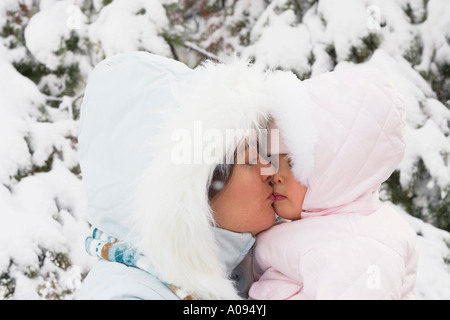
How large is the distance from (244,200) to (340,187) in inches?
7.7

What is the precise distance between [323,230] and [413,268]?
216mm

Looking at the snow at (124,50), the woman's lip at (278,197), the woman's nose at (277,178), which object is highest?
the woman's nose at (277,178)

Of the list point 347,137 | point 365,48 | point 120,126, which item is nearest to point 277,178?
point 347,137

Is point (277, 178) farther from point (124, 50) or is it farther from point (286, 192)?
point (124, 50)

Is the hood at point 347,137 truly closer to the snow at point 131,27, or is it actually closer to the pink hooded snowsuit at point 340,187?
the pink hooded snowsuit at point 340,187

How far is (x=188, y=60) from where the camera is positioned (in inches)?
78.0

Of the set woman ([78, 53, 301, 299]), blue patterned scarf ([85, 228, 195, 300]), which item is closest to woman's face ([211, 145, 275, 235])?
woman ([78, 53, 301, 299])

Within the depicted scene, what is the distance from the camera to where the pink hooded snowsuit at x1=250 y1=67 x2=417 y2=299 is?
87cm

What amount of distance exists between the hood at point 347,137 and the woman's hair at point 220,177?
0.13 metres

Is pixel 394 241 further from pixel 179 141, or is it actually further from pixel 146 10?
pixel 146 10

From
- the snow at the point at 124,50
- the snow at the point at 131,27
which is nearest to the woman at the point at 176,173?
the snow at the point at 124,50

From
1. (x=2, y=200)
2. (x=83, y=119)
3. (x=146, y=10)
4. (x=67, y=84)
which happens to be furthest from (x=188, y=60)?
(x=83, y=119)

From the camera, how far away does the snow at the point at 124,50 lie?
5.18ft

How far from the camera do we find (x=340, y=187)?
3.13 ft
